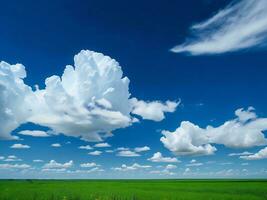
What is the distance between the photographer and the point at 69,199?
77.9ft

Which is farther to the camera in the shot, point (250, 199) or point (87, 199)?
point (250, 199)

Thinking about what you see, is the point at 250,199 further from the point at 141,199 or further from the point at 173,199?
the point at 141,199

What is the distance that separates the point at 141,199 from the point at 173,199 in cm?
262

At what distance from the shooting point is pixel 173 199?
80.3 ft

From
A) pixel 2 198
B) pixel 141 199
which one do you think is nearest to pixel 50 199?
pixel 2 198

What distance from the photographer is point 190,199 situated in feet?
81.5

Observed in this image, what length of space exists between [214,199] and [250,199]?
298 centimetres

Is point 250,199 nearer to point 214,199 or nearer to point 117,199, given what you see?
point 214,199

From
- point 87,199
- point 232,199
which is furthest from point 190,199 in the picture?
point 87,199

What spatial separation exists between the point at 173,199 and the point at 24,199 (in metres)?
11.7

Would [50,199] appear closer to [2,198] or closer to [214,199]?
[2,198]

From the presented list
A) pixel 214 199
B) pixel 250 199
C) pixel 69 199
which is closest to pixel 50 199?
pixel 69 199

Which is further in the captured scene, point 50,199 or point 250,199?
point 250,199

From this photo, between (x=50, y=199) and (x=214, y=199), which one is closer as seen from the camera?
(x=50, y=199)
